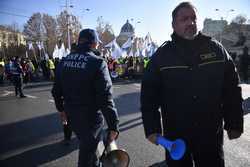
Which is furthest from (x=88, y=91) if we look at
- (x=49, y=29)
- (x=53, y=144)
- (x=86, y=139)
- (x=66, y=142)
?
(x=49, y=29)

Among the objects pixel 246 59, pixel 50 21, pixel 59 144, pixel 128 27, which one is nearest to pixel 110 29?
pixel 50 21

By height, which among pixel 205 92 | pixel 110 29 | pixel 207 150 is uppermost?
pixel 110 29

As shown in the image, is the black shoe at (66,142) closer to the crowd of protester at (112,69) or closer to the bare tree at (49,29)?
the crowd of protester at (112,69)

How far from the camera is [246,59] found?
1912 cm

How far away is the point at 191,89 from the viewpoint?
8.84 ft

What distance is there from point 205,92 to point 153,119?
49cm

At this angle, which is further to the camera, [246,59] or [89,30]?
[246,59]

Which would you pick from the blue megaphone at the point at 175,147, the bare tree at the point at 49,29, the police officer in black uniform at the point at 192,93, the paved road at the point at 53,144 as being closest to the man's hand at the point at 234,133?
the police officer in black uniform at the point at 192,93

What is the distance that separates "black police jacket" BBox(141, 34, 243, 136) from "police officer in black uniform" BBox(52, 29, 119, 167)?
1.76 ft

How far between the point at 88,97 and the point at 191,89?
1.10 metres

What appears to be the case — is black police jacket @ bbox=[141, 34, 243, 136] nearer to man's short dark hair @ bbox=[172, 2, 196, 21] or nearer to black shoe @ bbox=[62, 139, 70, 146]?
man's short dark hair @ bbox=[172, 2, 196, 21]

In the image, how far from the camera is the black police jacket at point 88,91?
325cm

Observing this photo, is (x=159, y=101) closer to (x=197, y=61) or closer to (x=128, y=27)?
(x=197, y=61)

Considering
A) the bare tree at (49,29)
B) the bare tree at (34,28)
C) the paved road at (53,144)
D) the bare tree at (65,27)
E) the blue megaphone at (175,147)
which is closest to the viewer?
the blue megaphone at (175,147)
